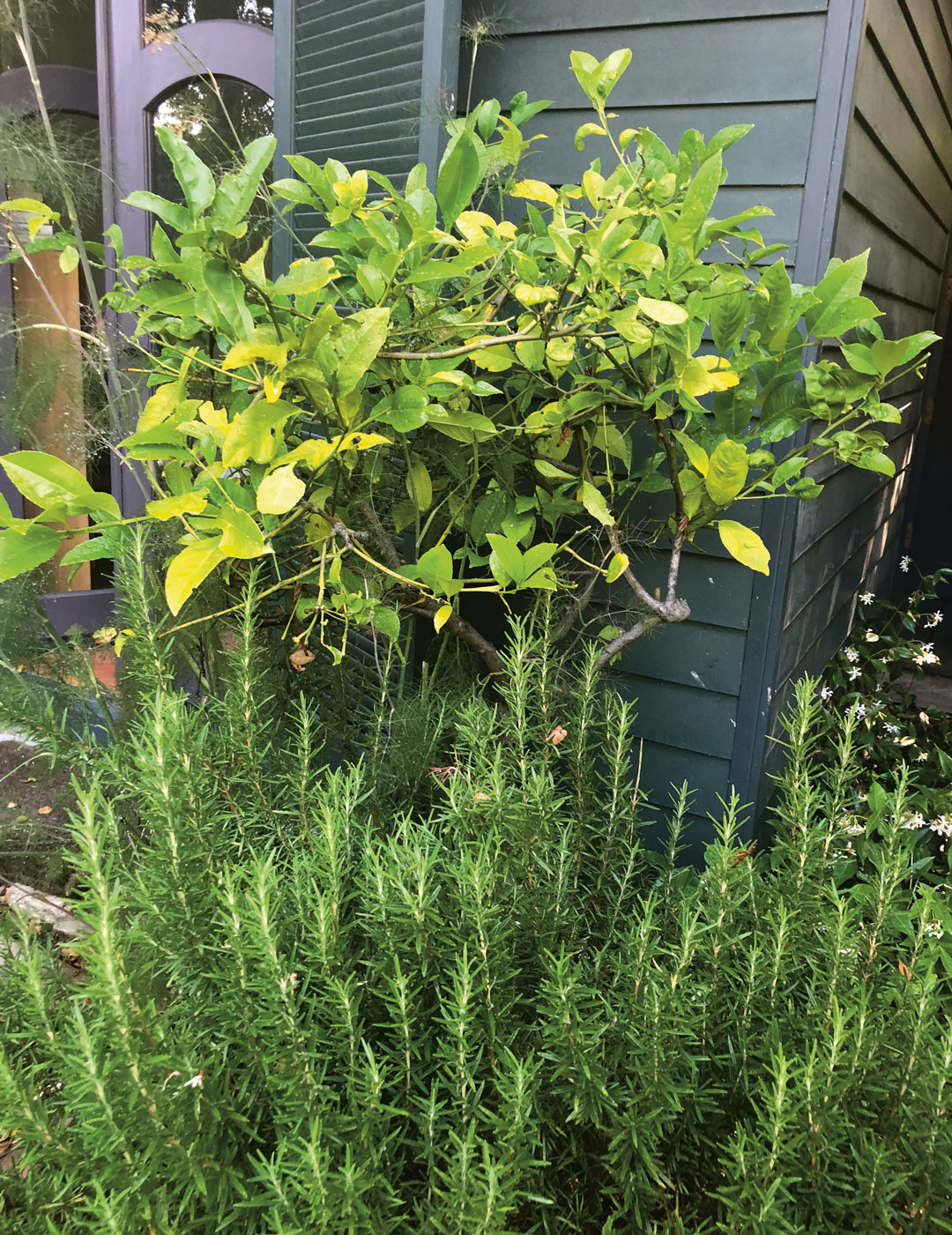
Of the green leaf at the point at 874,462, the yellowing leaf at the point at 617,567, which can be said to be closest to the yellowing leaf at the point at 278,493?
the yellowing leaf at the point at 617,567

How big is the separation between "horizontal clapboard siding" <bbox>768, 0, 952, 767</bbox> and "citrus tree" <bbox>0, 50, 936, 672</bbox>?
23.9 inches

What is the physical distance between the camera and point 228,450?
106 cm

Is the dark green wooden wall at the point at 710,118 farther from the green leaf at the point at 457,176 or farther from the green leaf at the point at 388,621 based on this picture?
the green leaf at the point at 388,621

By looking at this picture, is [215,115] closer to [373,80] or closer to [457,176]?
[373,80]

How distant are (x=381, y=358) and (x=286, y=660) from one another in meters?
0.62

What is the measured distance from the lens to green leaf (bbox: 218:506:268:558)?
3.44ft

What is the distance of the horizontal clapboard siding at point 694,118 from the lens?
1721 millimetres

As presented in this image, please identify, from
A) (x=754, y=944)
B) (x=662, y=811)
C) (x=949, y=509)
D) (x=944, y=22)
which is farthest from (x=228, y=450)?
(x=949, y=509)

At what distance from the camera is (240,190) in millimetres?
1134

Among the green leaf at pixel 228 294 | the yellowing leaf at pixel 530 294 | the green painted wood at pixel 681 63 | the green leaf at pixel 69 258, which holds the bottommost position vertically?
the green leaf at pixel 228 294

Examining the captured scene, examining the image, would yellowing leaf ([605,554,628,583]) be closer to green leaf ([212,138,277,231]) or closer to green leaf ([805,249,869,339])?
green leaf ([805,249,869,339])

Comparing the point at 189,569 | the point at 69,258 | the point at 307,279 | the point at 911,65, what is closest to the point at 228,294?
the point at 307,279

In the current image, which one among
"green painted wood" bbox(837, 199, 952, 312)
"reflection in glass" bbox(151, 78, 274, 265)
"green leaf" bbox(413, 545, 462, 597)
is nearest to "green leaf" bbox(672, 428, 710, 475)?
"green leaf" bbox(413, 545, 462, 597)

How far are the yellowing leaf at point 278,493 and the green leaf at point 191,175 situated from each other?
41cm
